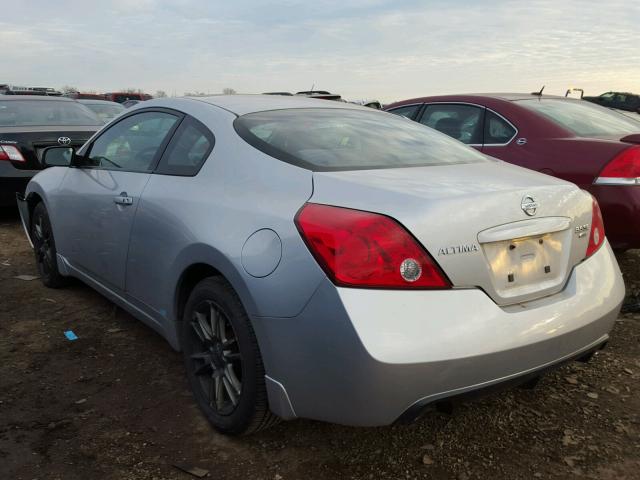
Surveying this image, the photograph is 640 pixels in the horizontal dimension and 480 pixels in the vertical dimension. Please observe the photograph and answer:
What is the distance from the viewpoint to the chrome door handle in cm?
306

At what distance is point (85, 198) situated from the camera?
3.60m

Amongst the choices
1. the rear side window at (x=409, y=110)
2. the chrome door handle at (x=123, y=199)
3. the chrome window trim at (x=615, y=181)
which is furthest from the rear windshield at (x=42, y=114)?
the chrome window trim at (x=615, y=181)

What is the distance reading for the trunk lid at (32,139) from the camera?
20.9 feet

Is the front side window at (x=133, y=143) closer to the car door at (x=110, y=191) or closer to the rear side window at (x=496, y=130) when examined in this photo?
the car door at (x=110, y=191)

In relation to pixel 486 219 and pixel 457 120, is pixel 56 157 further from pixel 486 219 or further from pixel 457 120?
pixel 457 120

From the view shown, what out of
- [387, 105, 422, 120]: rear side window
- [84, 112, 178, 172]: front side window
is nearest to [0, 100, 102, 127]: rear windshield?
[84, 112, 178, 172]: front side window

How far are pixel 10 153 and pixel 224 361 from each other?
511 cm

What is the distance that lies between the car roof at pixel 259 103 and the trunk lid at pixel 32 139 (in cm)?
374

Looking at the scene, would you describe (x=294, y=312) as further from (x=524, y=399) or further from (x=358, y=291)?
(x=524, y=399)

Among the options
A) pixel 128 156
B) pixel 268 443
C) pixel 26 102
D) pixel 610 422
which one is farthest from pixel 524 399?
pixel 26 102

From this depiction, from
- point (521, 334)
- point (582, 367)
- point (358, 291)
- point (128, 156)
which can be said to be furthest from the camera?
point (128, 156)

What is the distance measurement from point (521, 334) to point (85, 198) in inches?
109

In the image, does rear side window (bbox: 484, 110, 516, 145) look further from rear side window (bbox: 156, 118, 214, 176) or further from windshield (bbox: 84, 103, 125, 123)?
windshield (bbox: 84, 103, 125, 123)

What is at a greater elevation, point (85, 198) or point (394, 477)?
point (85, 198)
